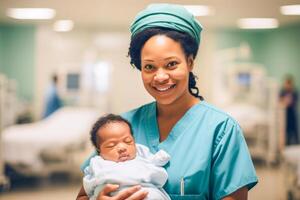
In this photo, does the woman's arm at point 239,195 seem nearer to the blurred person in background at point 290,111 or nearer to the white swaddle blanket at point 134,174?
the white swaddle blanket at point 134,174

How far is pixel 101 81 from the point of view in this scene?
19.0 ft

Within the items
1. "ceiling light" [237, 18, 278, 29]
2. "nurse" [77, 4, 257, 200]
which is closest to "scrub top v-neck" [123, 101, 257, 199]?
"nurse" [77, 4, 257, 200]

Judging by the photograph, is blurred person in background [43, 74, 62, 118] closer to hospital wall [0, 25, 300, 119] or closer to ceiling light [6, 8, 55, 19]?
ceiling light [6, 8, 55, 19]

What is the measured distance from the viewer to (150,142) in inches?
42.8

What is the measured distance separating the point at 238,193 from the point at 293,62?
17.0ft

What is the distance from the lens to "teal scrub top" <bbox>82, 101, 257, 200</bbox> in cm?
96

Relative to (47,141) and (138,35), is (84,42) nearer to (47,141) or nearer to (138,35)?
(47,141)

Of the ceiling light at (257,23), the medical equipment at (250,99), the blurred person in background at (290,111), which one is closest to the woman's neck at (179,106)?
the medical equipment at (250,99)

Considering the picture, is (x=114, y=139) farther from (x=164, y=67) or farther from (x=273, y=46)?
(x=273, y=46)

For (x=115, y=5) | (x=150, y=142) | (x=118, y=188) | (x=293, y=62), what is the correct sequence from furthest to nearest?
(x=293, y=62), (x=115, y=5), (x=150, y=142), (x=118, y=188)

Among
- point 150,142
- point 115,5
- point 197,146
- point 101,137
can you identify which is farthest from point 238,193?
point 115,5

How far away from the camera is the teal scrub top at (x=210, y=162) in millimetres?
961

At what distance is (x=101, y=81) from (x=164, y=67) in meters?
4.89

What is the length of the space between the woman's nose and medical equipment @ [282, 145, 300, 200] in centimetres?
215
